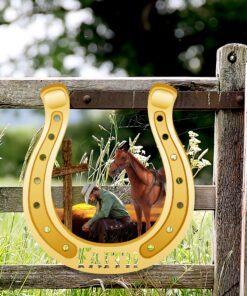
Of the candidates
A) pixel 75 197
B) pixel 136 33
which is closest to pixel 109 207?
pixel 75 197

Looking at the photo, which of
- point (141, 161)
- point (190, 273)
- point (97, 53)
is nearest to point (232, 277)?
point (190, 273)

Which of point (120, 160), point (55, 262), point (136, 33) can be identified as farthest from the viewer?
point (136, 33)

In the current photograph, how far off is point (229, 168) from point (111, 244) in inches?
27.1

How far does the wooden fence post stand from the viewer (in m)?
4.21

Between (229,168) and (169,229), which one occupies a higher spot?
(229,168)

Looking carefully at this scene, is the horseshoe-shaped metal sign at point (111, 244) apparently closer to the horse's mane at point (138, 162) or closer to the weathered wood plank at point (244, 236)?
the horse's mane at point (138, 162)

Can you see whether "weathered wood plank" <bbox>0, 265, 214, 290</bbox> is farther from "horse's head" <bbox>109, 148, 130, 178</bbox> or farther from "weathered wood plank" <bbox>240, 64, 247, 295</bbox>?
"horse's head" <bbox>109, 148, 130, 178</bbox>

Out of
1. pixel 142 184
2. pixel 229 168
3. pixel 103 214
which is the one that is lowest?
pixel 103 214

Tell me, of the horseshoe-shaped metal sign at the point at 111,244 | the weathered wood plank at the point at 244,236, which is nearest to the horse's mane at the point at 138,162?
the horseshoe-shaped metal sign at the point at 111,244

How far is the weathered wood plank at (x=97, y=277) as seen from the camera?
4.21 m

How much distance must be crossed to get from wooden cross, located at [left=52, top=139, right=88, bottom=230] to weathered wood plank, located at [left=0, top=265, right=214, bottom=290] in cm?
27

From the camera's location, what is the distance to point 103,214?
13.6 feet

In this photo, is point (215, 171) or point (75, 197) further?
point (215, 171)

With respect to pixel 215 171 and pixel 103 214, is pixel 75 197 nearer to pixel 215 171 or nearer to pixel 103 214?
pixel 103 214
